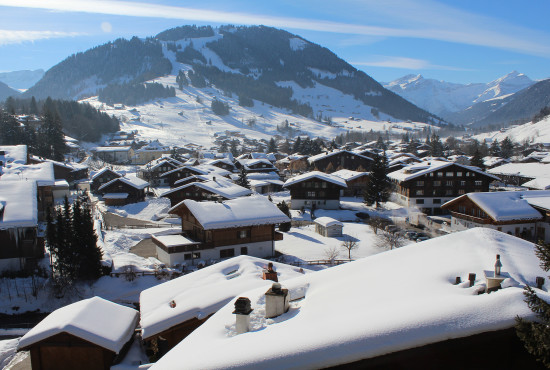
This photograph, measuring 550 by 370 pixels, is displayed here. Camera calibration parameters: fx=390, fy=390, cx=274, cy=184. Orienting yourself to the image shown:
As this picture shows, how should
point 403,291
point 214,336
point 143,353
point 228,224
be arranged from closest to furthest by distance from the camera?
point 403,291 → point 214,336 → point 143,353 → point 228,224

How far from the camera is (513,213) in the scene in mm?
33188

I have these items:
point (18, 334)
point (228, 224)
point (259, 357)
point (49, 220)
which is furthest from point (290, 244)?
point (259, 357)

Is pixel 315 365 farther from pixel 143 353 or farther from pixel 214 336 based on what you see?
pixel 143 353

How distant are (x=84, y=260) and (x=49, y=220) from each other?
3.40 metres

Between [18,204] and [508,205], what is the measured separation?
37.4 meters

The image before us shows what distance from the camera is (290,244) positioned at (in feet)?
109

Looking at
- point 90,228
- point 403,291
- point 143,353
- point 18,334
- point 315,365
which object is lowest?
point 18,334

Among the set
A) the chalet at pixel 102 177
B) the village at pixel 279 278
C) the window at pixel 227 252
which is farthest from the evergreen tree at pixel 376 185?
the chalet at pixel 102 177

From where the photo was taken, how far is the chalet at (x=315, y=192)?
48.6m

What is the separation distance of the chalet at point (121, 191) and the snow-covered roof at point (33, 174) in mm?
16294

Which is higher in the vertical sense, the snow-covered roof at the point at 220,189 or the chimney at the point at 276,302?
the chimney at the point at 276,302

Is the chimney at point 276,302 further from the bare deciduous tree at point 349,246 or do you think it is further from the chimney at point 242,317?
the bare deciduous tree at point 349,246

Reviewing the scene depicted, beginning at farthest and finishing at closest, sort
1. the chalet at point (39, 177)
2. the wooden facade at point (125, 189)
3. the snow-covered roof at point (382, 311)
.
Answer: the wooden facade at point (125, 189), the chalet at point (39, 177), the snow-covered roof at point (382, 311)

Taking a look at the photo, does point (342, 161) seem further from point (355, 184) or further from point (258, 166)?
point (355, 184)
